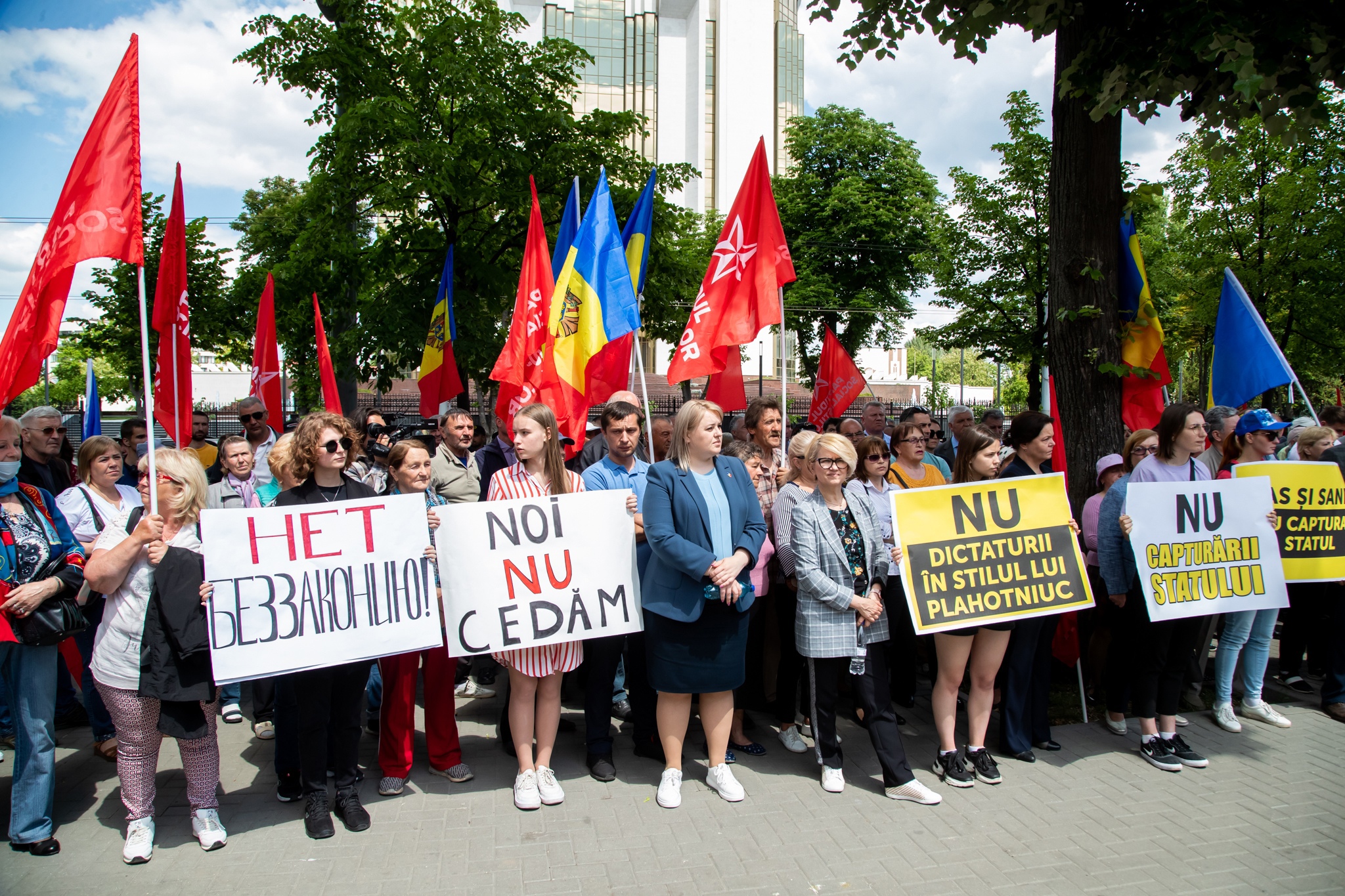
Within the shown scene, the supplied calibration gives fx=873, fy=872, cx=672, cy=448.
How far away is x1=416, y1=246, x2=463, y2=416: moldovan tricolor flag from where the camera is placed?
10570 mm

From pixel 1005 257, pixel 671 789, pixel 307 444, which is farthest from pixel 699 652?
pixel 1005 257

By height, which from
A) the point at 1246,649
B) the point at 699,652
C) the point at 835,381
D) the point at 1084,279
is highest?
the point at 1084,279

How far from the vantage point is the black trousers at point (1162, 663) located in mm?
5055

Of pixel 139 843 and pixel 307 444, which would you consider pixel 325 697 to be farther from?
pixel 307 444

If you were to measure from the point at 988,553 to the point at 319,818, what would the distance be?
3686 millimetres

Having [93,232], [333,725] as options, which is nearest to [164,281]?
[93,232]

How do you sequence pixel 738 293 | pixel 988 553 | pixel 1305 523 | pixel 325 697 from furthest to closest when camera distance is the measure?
pixel 738 293 < pixel 1305 523 < pixel 988 553 < pixel 325 697

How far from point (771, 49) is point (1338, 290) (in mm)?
54650

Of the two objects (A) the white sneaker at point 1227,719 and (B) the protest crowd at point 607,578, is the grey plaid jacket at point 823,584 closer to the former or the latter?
(B) the protest crowd at point 607,578

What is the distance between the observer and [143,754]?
3975 millimetres

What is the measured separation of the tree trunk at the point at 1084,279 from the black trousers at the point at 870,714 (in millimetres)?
2701

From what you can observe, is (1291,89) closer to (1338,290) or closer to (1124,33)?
(1124,33)

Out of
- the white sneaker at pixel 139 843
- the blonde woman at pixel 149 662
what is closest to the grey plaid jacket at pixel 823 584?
the blonde woman at pixel 149 662

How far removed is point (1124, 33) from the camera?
573cm
